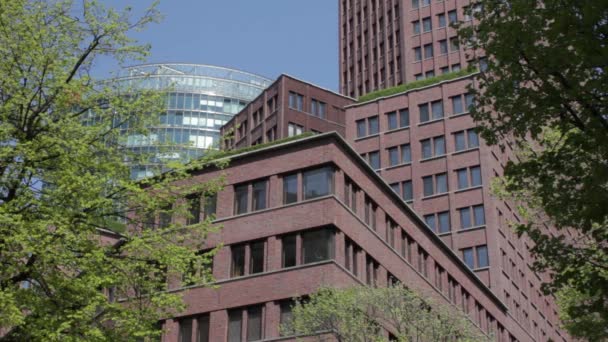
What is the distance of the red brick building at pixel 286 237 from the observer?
41.9 m

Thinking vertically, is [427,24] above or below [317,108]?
above

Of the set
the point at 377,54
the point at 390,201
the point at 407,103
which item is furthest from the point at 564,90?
the point at 377,54

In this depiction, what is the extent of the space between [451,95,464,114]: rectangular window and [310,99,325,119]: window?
14325mm

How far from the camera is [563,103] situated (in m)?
15.5

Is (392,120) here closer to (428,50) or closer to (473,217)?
(473,217)

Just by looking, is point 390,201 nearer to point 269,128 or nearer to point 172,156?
point 172,156

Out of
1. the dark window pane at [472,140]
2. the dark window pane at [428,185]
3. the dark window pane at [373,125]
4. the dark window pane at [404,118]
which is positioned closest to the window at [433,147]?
the dark window pane at [428,185]

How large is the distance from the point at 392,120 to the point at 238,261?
40112 mm

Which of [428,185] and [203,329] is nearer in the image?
[203,329]

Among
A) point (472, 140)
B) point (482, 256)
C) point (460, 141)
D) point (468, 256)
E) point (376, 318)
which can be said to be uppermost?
point (460, 141)

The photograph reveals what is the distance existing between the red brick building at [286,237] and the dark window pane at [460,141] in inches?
1177

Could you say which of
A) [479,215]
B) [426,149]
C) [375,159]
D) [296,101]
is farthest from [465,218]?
[296,101]

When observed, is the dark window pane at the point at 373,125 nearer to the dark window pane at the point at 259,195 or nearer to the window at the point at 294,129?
the window at the point at 294,129

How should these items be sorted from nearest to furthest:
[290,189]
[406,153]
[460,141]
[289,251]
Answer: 1. [289,251]
2. [290,189]
3. [460,141]
4. [406,153]
